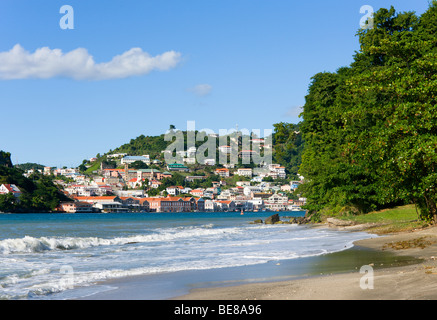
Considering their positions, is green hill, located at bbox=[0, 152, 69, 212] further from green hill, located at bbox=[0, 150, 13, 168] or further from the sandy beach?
the sandy beach

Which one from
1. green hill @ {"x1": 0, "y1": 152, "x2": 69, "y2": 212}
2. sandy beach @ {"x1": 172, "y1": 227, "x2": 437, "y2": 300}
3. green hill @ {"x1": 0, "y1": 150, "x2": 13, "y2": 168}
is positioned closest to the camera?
sandy beach @ {"x1": 172, "y1": 227, "x2": 437, "y2": 300}

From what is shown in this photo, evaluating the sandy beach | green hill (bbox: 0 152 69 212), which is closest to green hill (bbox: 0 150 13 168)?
green hill (bbox: 0 152 69 212)

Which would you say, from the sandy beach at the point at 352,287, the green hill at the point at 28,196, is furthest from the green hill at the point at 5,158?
the sandy beach at the point at 352,287

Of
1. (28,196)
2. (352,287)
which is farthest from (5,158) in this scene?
(352,287)

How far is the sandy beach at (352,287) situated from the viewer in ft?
25.9

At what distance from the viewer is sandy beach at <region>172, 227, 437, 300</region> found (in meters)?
7.89

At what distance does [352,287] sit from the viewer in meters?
8.66

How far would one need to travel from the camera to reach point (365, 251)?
15.5m

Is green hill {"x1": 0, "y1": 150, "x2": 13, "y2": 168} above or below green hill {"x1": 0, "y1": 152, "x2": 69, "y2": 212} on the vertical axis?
above

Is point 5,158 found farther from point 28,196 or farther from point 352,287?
point 352,287

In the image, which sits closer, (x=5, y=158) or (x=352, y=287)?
(x=352, y=287)

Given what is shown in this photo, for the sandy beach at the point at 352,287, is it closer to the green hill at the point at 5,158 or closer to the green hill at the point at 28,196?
the green hill at the point at 28,196

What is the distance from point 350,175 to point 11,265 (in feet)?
74.4
